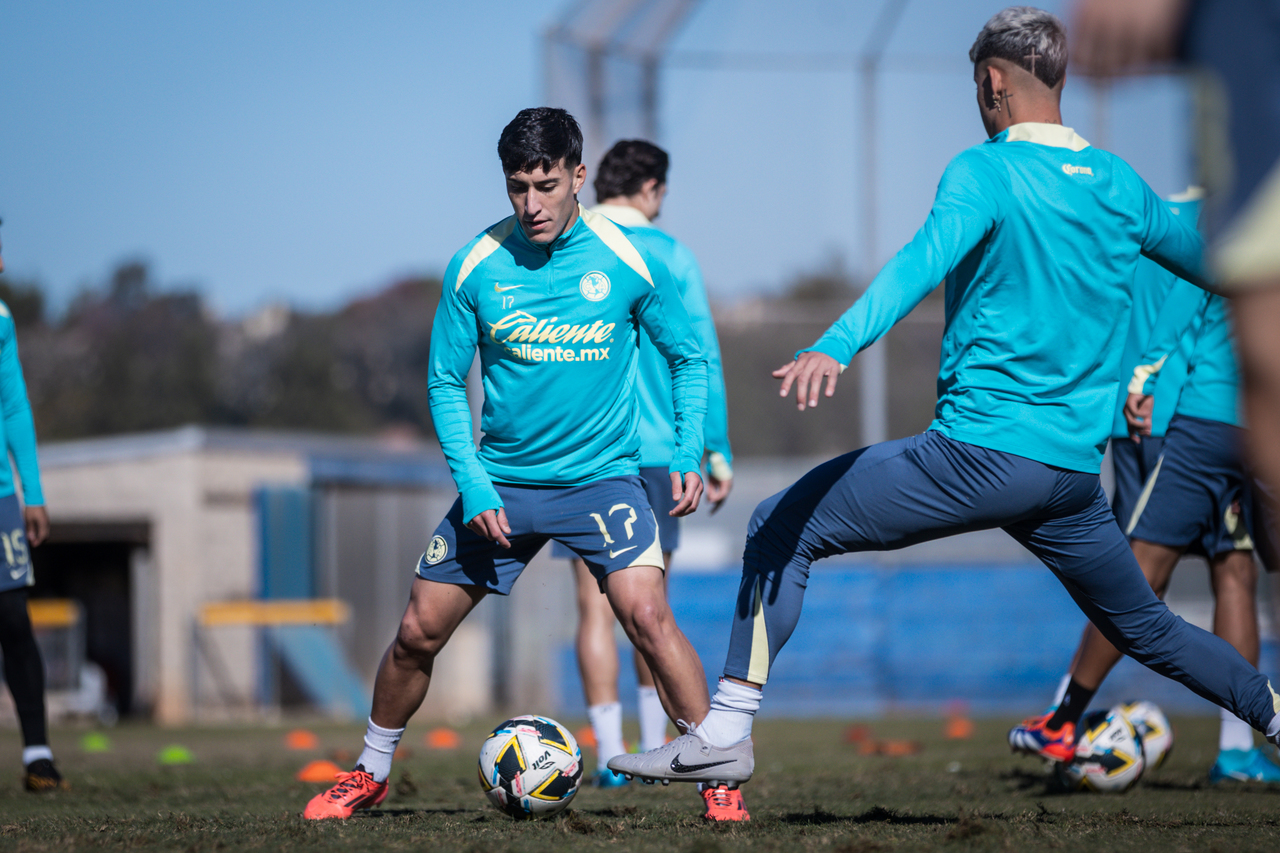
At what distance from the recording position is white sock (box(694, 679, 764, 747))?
3705mm

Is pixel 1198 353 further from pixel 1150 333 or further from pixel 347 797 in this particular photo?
pixel 347 797

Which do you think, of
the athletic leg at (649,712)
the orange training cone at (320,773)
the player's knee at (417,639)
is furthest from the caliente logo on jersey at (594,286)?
the orange training cone at (320,773)

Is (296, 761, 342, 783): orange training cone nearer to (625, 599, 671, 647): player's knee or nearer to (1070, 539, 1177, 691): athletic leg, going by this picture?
(625, 599, 671, 647): player's knee

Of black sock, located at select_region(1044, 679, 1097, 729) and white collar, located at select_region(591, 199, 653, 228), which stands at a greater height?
white collar, located at select_region(591, 199, 653, 228)

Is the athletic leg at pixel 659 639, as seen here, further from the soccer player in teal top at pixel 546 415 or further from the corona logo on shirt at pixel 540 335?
the corona logo on shirt at pixel 540 335

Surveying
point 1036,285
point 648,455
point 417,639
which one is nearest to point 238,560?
point 648,455

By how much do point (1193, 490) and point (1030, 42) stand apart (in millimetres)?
2319

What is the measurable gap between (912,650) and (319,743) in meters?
6.22

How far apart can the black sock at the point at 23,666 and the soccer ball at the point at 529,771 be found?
256cm

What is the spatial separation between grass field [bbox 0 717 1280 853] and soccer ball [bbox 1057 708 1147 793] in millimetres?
85

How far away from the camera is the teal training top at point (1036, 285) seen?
3.55 m

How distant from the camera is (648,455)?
5512mm

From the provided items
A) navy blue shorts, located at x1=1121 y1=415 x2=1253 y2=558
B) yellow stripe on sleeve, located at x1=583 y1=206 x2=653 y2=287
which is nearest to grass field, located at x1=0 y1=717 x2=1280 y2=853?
navy blue shorts, located at x1=1121 y1=415 x2=1253 y2=558

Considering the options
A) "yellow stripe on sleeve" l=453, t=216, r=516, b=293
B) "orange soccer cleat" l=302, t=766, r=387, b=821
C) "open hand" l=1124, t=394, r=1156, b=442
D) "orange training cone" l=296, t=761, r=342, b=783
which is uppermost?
"yellow stripe on sleeve" l=453, t=216, r=516, b=293
